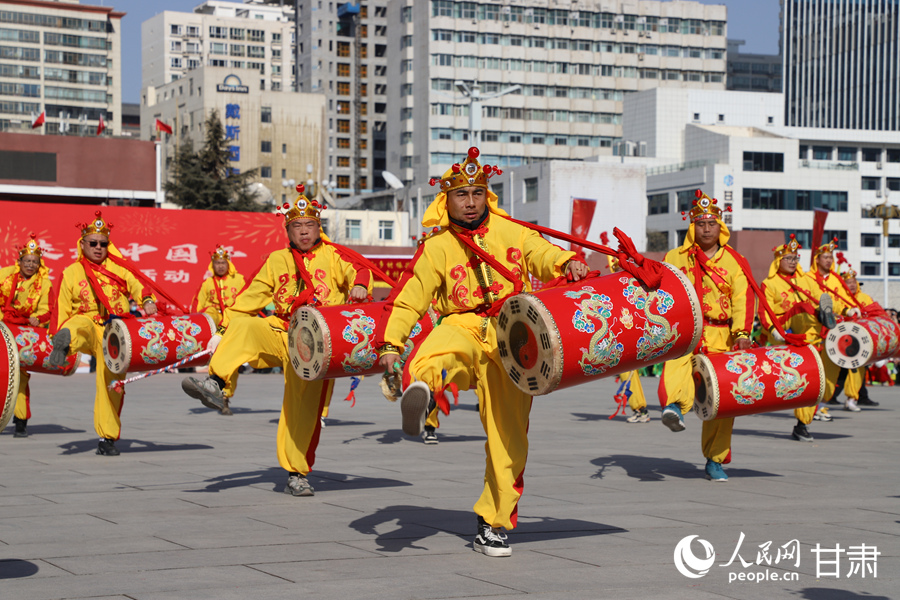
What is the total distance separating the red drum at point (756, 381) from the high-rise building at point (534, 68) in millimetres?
80232

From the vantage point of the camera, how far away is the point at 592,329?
5359mm

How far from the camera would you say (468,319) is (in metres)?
5.89

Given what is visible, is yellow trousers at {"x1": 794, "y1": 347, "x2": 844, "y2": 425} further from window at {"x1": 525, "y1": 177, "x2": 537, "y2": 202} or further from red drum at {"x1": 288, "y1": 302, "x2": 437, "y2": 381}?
window at {"x1": 525, "y1": 177, "x2": 537, "y2": 202}

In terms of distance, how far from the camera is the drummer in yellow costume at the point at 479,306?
5660 mm

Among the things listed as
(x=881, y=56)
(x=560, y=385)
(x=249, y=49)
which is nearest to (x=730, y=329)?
(x=560, y=385)

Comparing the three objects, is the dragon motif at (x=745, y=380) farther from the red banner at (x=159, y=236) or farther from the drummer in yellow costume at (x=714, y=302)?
the red banner at (x=159, y=236)

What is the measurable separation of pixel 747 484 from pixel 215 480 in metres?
3.74

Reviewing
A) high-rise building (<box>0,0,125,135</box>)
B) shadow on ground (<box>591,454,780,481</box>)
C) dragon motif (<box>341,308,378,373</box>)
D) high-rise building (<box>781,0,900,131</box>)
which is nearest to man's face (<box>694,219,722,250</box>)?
shadow on ground (<box>591,454,780,481</box>)

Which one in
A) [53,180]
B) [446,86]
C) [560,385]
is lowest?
[560,385]

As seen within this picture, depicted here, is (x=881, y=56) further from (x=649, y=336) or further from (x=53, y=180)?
(x=649, y=336)

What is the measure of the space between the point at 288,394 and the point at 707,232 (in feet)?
10.6

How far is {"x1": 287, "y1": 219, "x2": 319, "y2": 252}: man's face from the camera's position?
8.01m

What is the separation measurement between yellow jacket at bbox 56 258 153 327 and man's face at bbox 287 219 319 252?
2.46 meters

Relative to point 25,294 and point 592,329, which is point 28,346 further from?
point 592,329
